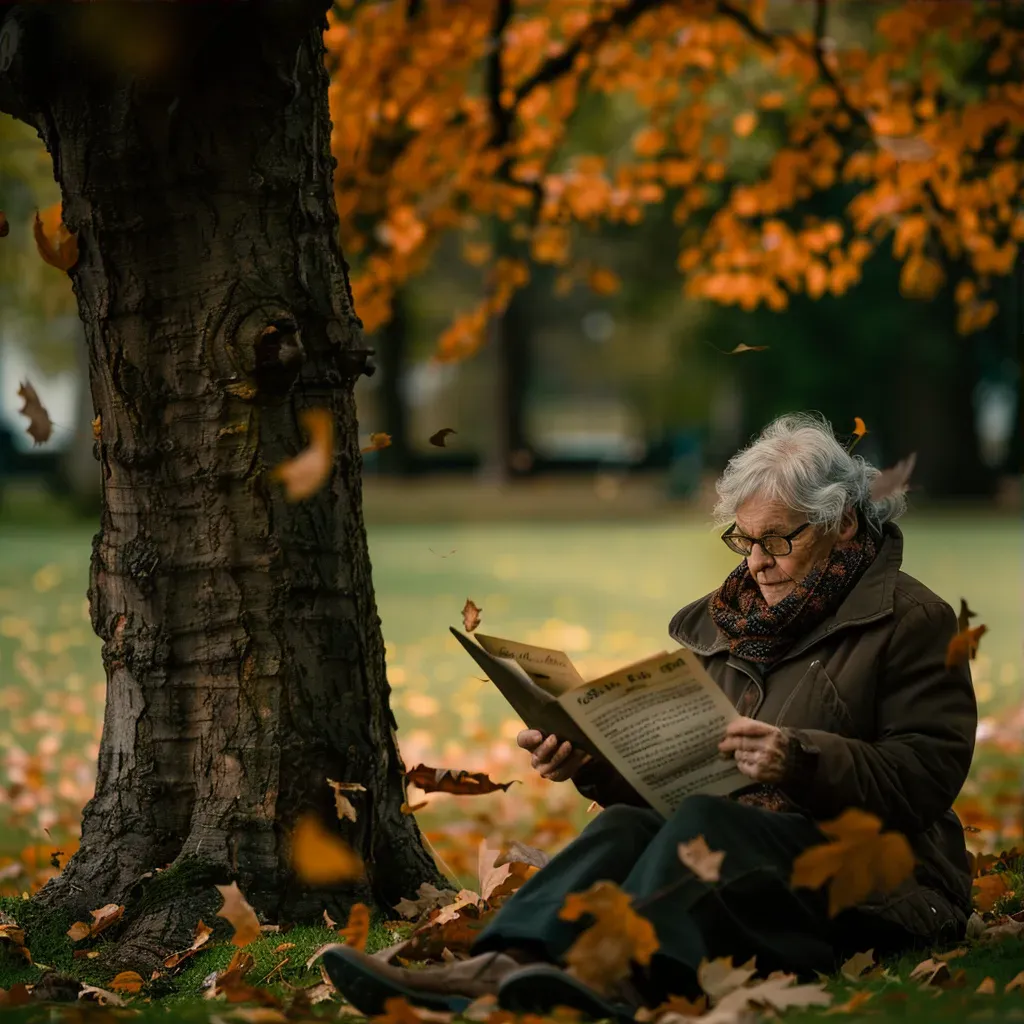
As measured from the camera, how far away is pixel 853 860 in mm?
3236

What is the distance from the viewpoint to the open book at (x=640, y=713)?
3.34 meters

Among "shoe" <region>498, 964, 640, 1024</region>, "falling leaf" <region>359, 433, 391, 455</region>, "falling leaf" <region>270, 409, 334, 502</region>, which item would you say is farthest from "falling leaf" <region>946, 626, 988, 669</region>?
"falling leaf" <region>359, 433, 391, 455</region>

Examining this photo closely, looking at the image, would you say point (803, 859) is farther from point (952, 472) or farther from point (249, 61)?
point (952, 472)

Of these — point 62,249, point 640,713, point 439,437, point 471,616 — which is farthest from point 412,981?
point 62,249

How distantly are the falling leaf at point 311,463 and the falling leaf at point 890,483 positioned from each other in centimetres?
143

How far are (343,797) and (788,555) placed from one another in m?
1.39

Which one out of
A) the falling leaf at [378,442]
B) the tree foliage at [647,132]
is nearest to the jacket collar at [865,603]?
the falling leaf at [378,442]

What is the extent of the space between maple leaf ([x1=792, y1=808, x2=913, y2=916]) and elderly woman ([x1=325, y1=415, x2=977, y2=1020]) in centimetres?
13

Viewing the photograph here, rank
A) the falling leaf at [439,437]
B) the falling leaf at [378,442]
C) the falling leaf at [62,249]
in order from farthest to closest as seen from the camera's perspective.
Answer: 1. the falling leaf at [378,442]
2. the falling leaf at [439,437]
3. the falling leaf at [62,249]

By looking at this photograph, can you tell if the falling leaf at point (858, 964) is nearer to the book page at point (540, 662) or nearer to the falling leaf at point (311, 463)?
the book page at point (540, 662)

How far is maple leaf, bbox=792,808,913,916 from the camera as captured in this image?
321cm

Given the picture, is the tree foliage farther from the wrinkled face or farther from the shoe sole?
the shoe sole

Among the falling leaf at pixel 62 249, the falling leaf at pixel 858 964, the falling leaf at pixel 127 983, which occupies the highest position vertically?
the falling leaf at pixel 62 249

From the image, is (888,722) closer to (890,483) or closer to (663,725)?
(663,725)
